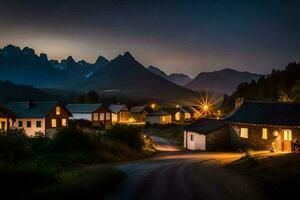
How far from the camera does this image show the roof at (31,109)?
72.5 metres

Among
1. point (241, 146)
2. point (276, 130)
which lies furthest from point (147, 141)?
point (276, 130)

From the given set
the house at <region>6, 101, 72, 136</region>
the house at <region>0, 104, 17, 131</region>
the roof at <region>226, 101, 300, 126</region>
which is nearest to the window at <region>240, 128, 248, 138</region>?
the roof at <region>226, 101, 300, 126</region>

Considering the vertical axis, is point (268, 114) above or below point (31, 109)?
below

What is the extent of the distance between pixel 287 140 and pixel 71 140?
2584 centimetres

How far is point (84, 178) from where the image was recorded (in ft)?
68.2

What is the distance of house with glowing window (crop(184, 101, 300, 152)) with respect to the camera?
49000 mm

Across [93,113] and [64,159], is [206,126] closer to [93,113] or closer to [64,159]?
[64,159]

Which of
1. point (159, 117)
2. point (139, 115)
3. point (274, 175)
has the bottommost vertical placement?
point (274, 175)

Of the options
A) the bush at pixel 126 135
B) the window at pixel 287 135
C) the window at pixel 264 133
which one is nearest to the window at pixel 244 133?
the window at pixel 264 133

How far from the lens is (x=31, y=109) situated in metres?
74.2

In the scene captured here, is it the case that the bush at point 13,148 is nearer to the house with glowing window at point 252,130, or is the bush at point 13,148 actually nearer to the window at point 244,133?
the house with glowing window at point 252,130

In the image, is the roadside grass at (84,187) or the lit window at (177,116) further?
the lit window at (177,116)

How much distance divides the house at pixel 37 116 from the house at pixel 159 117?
160 feet

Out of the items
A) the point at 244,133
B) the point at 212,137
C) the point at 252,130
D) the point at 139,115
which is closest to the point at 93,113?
the point at 139,115
